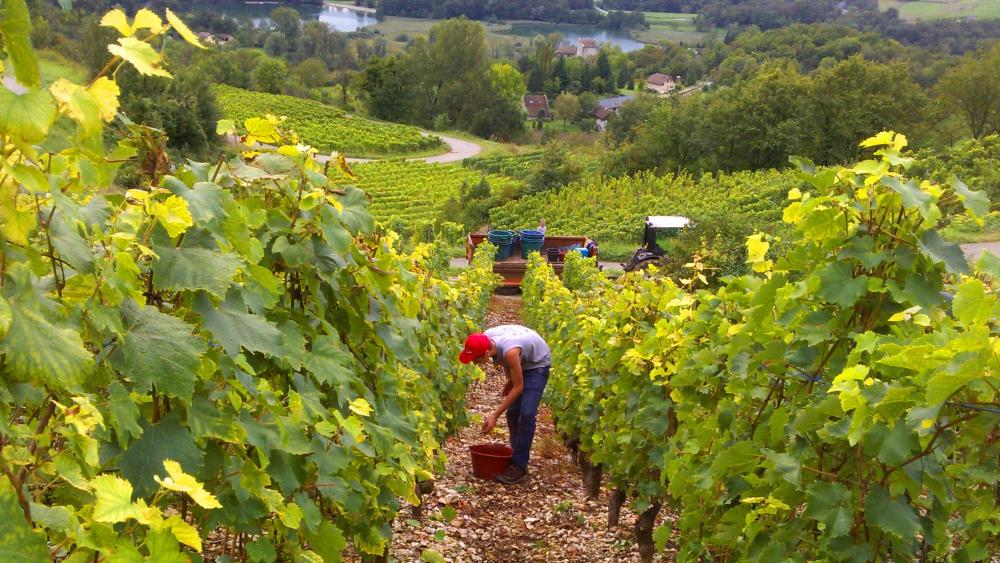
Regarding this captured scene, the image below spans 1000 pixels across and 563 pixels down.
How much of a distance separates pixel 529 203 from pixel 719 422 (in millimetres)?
30525

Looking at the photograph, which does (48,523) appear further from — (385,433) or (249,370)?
(385,433)

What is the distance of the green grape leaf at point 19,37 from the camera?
1.03 meters

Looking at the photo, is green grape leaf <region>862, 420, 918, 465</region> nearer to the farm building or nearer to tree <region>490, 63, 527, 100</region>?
tree <region>490, 63, 527, 100</region>

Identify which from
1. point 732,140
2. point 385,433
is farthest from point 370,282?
point 732,140

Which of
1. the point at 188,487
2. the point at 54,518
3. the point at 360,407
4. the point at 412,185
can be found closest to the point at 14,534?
the point at 54,518

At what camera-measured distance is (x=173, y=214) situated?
66.4 inches

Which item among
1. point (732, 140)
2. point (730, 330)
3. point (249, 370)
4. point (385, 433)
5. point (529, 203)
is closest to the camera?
point (249, 370)

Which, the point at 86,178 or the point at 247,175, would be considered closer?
the point at 86,178

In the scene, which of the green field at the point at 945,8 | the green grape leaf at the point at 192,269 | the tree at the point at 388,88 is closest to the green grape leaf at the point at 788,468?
the green grape leaf at the point at 192,269

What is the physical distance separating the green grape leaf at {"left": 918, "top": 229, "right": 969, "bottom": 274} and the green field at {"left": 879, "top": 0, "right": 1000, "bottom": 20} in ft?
526

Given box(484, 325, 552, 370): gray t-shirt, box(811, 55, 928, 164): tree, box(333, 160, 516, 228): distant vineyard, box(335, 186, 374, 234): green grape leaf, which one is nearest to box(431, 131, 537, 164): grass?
box(333, 160, 516, 228): distant vineyard

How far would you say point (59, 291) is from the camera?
1.53m

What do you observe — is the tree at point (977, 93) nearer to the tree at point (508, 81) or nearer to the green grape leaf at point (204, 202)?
the green grape leaf at point (204, 202)

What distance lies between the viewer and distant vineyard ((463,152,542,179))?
180 ft
